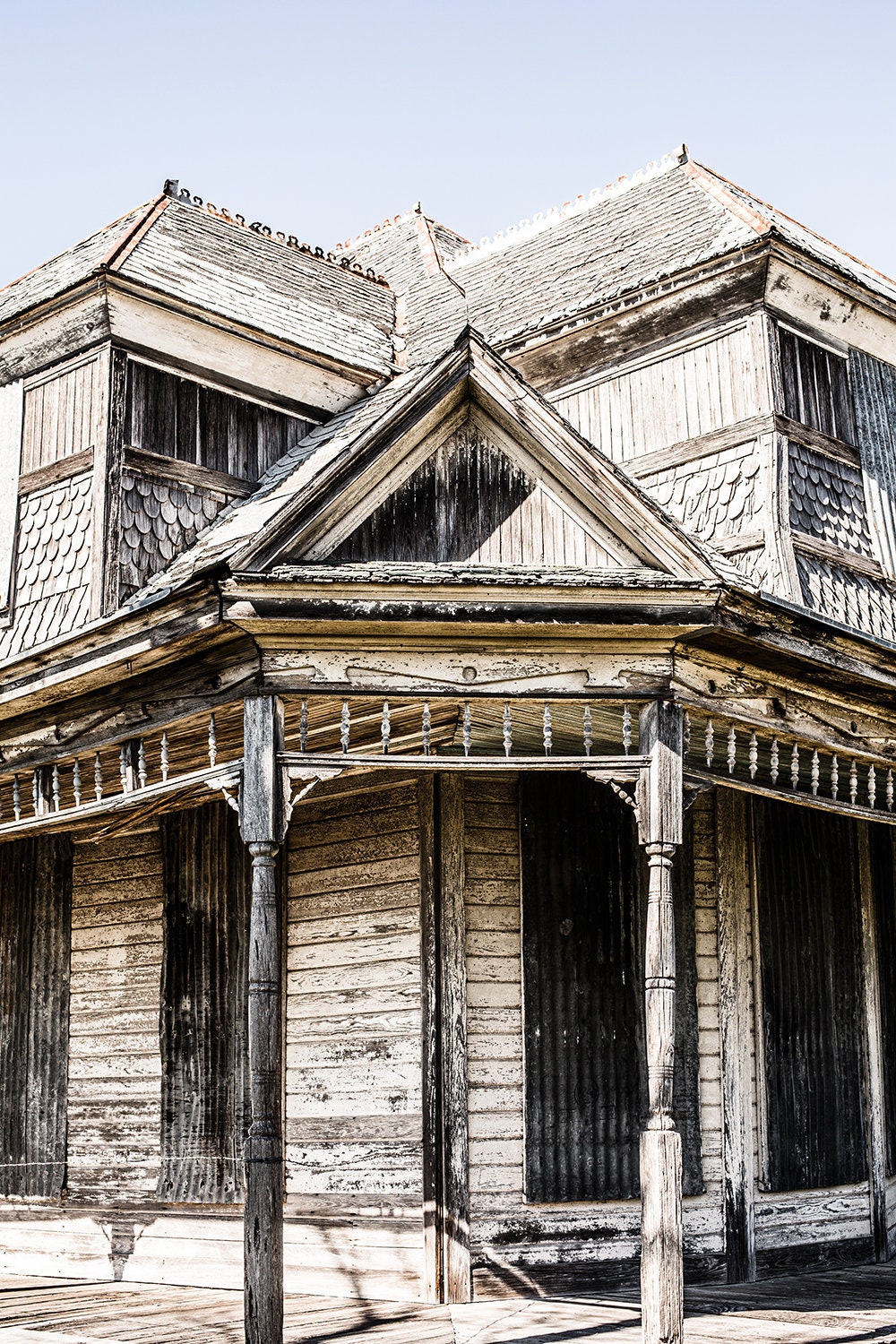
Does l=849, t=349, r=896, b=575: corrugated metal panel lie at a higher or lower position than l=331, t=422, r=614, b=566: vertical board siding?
higher

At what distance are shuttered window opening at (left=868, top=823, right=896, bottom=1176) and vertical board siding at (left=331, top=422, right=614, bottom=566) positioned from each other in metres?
4.70

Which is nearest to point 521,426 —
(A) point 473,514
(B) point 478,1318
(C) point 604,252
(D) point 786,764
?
(A) point 473,514

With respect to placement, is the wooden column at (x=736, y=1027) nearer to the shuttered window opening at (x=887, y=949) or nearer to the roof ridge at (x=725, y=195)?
the shuttered window opening at (x=887, y=949)

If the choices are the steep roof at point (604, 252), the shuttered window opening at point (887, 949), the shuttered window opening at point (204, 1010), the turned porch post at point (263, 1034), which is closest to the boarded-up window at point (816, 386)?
the steep roof at point (604, 252)

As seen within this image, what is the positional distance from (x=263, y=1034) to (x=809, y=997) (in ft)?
16.1

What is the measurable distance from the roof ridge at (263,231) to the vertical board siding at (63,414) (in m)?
2.86

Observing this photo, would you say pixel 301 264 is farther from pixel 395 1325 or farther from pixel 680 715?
pixel 395 1325

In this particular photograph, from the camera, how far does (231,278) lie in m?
12.5

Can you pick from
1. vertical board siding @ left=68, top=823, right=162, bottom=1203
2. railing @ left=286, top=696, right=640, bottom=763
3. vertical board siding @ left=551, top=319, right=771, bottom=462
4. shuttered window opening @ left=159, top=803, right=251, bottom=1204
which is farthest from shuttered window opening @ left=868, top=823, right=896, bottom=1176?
vertical board siding @ left=68, top=823, right=162, bottom=1203

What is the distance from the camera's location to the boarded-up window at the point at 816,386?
11.3 metres

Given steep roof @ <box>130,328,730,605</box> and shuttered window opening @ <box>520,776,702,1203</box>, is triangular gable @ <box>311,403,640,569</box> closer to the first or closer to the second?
steep roof @ <box>130,328,730,605</box>

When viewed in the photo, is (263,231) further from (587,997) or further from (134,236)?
(587,997)

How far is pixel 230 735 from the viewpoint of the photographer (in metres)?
9.37

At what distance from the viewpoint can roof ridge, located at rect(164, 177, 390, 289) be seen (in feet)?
43.9
